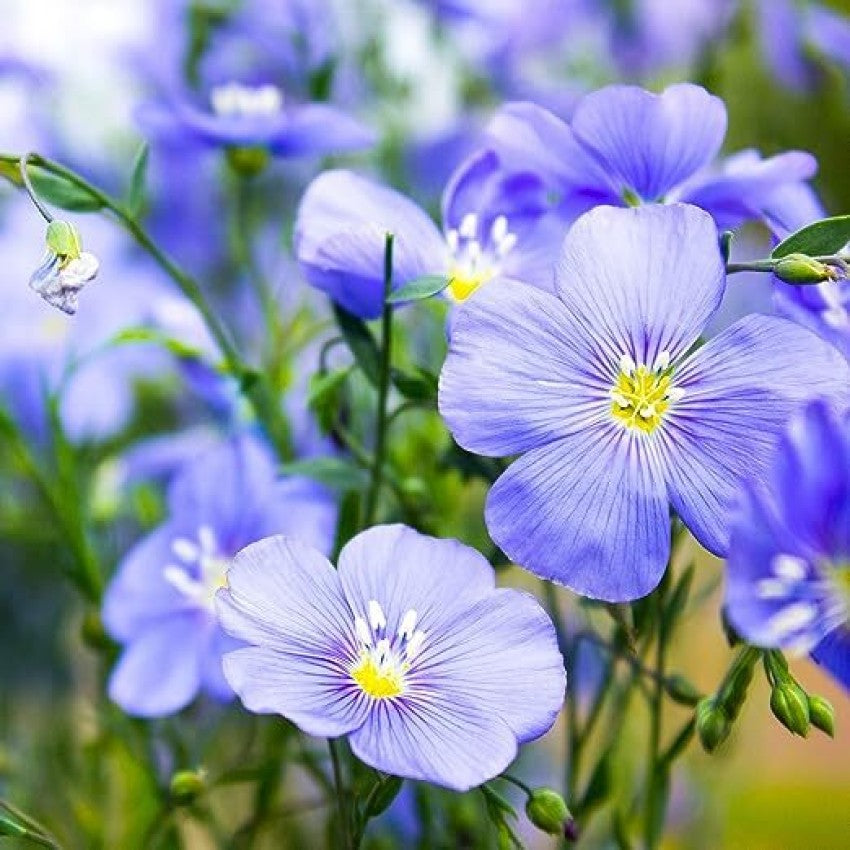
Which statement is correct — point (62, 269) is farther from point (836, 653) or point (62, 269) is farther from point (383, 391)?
point (836, 653)

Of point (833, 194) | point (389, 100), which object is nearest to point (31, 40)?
point (389, 100)

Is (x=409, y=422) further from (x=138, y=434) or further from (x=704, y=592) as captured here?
(x=138, y=434)

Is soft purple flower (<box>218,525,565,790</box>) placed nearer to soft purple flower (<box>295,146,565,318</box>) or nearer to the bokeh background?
soft purple flower (<box>295,146,565,318</box>)

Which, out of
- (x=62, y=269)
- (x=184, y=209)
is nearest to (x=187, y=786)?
(x=62, y=269)

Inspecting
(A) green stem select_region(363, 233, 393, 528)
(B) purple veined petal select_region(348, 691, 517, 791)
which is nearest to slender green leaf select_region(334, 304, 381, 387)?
(A) green stem select_region(363, 233, 393, 528)

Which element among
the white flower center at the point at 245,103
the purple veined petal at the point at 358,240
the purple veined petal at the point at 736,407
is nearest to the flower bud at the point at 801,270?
the purple veined petal at the point at 736,407

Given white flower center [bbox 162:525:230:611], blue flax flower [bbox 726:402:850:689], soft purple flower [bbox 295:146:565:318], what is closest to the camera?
blue flax flower [bbox 726:402:850:689]

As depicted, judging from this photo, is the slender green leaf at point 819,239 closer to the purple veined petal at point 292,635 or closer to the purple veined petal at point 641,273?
the purple veined petal at point 641,273
